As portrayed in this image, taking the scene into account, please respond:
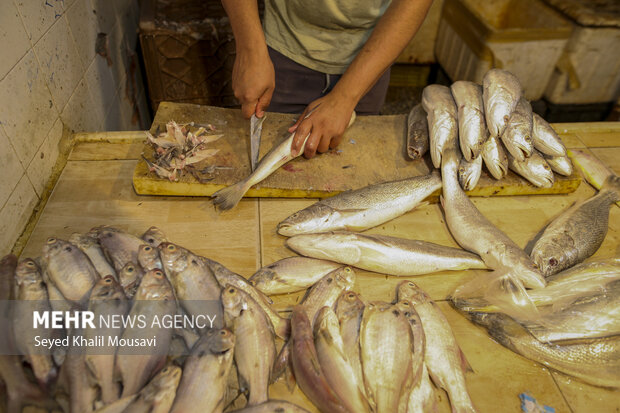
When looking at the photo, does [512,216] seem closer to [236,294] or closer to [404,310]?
[404,310]

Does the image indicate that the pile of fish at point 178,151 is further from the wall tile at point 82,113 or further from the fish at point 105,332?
the fish at point 105,332

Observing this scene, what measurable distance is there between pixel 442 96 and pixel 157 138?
70.2 inches

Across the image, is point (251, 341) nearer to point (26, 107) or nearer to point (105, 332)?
point (105, 332)

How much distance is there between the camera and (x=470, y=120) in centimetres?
242

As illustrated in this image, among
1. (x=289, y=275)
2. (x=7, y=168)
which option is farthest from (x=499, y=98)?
(x=7, y=168)

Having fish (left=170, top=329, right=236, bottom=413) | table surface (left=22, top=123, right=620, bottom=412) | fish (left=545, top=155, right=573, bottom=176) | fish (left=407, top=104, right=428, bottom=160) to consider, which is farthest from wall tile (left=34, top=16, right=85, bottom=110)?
fish (left=545, top=155, right=573, bottom=176)

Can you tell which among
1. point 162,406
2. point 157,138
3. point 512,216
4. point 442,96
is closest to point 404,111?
point 442,96

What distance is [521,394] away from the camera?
159 cm

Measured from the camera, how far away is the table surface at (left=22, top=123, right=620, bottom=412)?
A: 1.61 m

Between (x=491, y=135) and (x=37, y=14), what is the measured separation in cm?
266

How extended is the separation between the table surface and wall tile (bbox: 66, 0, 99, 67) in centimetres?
74

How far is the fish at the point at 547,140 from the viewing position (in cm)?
252

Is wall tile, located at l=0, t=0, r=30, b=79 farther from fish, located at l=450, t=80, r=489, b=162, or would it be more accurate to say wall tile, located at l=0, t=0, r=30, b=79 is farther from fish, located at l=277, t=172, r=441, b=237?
fish, located at l=450, t=80, r=489, b=162

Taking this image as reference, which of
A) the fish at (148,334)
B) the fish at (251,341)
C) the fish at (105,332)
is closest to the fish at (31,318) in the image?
the fish at (105,332)
